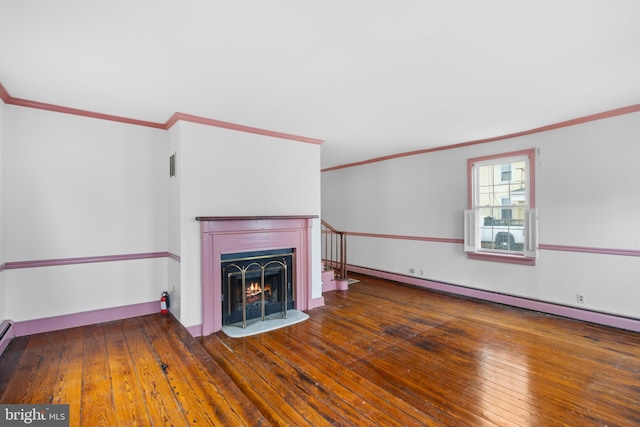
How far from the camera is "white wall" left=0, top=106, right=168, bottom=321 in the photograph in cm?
309

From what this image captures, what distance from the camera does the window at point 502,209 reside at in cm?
432

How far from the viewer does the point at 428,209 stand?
5633mm

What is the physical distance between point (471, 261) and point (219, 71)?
15.5 ft

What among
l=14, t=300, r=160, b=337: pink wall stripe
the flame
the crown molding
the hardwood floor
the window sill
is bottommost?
the hardwood floor

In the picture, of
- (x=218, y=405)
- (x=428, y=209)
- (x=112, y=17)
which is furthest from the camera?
(x=428, y=209)

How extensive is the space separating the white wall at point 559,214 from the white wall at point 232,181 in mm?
2278

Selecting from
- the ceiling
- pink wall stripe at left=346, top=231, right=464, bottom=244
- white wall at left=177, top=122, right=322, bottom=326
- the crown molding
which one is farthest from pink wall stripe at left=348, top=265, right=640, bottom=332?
the crown molding

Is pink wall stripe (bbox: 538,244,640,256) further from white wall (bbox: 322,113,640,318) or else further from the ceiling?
the ceiling

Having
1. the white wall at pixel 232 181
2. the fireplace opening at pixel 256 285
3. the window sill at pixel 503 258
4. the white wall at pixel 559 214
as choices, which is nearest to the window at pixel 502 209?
the window sill at pixel 503 258

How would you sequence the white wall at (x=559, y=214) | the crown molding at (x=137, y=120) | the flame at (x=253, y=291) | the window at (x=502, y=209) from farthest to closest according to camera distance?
the window at (x=502, y=209) < the flame at (x=253, y=291) < the white wall at (x=559, y=214) < the crown molding at (x=137, y=120)

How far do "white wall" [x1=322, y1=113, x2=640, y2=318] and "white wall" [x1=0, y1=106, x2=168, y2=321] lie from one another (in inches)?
175

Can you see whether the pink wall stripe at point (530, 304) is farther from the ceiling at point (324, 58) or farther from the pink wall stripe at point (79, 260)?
the pink wall stripe at point (79, 260)

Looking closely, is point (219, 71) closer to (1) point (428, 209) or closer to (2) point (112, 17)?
(2) point (112, 17)

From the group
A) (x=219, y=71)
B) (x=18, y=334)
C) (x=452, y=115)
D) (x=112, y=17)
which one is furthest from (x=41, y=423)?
(x=452, y=115)
